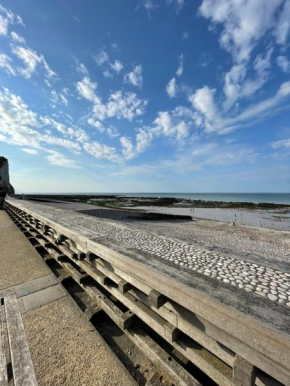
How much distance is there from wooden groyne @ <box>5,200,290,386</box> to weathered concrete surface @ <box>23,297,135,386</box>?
44cm

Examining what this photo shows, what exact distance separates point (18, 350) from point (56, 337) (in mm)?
512

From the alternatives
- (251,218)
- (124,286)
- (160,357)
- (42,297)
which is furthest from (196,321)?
(251,218)

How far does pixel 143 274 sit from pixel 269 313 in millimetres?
1543

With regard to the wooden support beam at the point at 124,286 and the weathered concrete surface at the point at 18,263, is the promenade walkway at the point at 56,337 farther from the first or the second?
the wooden support beam at the point at 124,286

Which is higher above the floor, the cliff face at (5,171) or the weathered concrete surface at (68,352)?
the cliff face at (5,171)

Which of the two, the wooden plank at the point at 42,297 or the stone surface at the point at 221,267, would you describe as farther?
the wooden plank at the point at 42,297

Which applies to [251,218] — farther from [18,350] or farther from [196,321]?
[18,350]

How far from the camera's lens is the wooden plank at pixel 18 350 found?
226 cm

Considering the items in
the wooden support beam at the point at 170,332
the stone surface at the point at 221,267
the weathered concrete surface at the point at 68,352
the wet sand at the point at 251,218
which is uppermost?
the stone surface at the point at 221,267

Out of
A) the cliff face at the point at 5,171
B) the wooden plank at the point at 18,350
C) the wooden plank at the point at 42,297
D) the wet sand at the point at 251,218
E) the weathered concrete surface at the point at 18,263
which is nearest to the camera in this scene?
the wooden plank at the point at 18,350

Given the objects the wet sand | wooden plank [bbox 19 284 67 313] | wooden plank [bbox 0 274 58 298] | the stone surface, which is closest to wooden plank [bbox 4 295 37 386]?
wooden plank [bbox 19 284 67 313]

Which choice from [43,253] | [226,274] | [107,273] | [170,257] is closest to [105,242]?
[107,273]

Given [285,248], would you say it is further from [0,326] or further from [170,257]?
[0,326]

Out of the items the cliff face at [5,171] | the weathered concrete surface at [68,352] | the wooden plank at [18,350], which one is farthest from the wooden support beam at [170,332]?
the cliff face at [5,171]
